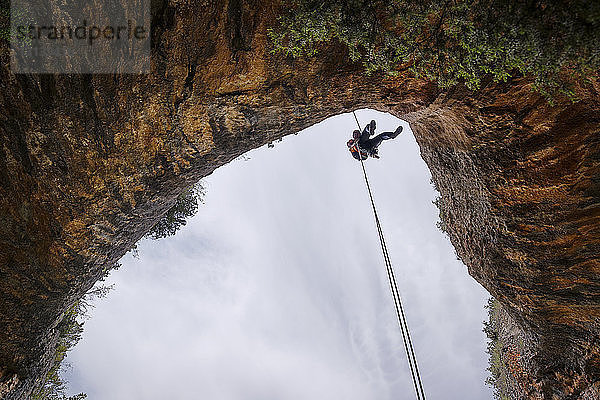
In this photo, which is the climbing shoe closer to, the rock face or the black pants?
the black pants

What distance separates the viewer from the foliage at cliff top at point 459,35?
3.78 meters

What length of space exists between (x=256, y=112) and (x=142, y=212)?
321cm

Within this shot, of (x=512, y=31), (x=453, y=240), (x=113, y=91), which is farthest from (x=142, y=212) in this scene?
(x=453, y=240)

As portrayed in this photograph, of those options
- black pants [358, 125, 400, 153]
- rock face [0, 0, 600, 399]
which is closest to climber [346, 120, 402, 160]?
black pants [358, 125, 400, 153]

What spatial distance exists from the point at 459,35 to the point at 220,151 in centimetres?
427

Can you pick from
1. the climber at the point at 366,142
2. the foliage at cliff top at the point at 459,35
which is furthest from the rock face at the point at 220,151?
the climber at the point at 366,142

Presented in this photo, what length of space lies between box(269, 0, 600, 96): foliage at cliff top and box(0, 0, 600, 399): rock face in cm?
58

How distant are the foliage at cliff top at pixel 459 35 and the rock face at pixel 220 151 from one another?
579 mm

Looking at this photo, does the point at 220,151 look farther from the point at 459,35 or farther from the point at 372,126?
the point at 372,126

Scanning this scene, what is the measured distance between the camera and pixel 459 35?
185 inches

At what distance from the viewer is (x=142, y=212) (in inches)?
287

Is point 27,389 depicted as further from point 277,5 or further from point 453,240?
point 453,240

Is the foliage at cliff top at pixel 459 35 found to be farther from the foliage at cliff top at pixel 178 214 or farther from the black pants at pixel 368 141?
the foliage at cliff top at pixel 178 214

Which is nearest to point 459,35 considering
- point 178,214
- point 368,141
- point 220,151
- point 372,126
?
point 220,151
